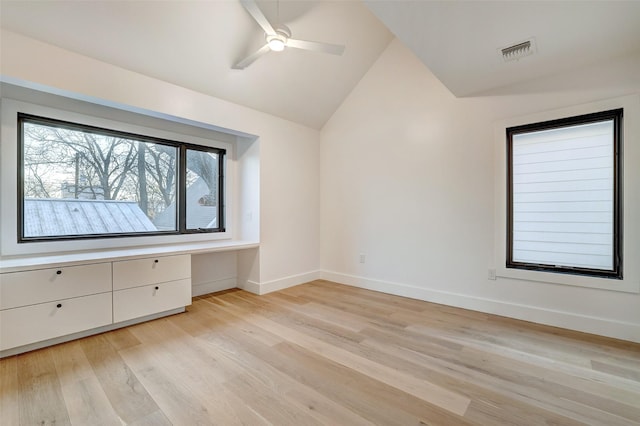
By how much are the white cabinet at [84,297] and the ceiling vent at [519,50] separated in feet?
11.9

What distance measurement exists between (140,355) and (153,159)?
2297 mm

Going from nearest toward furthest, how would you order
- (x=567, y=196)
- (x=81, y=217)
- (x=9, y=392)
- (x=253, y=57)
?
(x=9, y=392) < (x=253, y=57) < (x=567, y=196) < (x=81, y=217)

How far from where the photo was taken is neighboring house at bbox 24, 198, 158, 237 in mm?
2605

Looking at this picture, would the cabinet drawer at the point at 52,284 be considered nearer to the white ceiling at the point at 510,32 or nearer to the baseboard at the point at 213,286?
the baseboard at the point at 213,286

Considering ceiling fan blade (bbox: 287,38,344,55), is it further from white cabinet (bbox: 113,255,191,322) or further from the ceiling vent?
white cabinet (bbox: 113,255,191,322)

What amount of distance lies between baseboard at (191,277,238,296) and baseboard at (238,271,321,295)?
0.12m

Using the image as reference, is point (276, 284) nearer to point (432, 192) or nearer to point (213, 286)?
point (213, 286)

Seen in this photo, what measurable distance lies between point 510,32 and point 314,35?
192cm

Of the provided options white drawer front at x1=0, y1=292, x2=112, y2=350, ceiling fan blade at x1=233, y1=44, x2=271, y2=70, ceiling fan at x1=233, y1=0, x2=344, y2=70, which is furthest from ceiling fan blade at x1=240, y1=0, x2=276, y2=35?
white drawer front at x1=0, y1=292, x2=112, y2=350

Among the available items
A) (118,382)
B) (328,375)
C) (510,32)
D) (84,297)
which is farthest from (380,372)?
(510,32)

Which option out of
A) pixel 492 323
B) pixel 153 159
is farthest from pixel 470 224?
pixel 153 159

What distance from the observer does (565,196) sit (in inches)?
104

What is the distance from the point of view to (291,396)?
1.65m

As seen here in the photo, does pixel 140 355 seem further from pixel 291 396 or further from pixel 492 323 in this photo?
pixel 492 323
